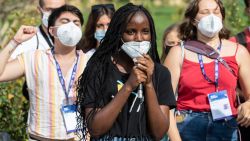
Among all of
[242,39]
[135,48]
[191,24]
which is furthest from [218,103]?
[135,48]

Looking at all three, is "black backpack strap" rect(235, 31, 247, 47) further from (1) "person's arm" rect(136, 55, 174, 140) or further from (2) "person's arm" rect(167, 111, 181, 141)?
(1) "person's arm" rect(136, 55, 174, 140)

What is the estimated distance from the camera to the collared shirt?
600 centimetres

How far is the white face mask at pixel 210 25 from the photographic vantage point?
6.00 m

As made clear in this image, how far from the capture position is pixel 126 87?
4320 millimetres

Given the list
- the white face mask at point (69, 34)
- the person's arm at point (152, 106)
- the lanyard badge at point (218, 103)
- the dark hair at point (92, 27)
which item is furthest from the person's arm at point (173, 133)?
the dark hair at point (92, 27)

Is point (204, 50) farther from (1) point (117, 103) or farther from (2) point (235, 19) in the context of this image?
(2) point (235, 19)

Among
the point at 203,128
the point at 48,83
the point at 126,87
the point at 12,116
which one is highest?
the point at 126,87

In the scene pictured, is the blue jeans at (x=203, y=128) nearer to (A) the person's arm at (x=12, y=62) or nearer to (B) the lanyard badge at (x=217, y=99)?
(B) the lanyard badge at (x=217, y=99)

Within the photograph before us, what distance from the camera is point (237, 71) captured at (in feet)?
19.5

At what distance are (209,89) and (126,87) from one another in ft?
5.52

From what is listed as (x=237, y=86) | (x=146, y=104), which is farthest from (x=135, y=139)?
(x=237, y=86)

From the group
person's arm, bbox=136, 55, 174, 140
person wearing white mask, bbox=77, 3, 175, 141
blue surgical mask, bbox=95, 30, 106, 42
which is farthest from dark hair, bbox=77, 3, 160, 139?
blue surgical mask, bbox=95, 30, 106, 42

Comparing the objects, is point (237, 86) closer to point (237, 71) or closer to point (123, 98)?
point (237, 71)

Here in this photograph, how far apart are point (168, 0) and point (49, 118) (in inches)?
1527
